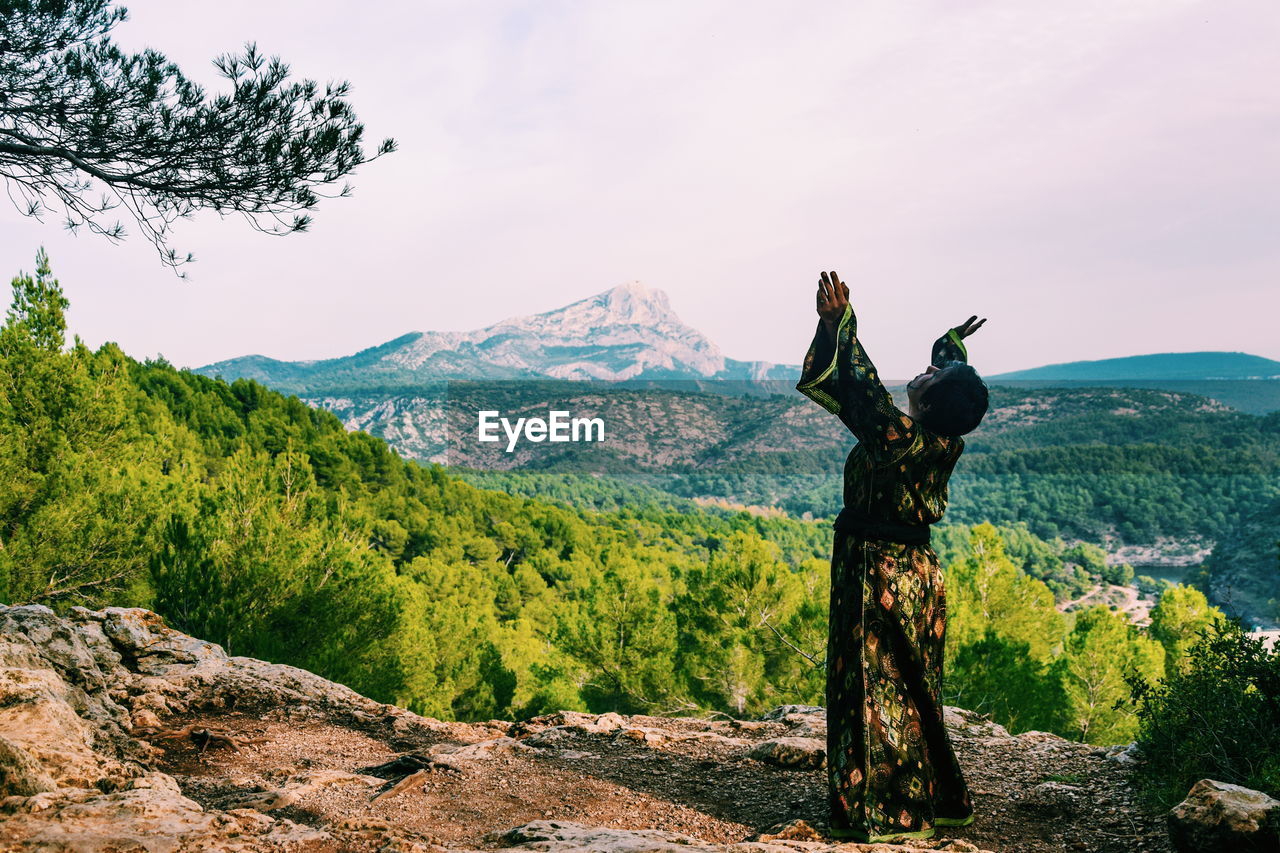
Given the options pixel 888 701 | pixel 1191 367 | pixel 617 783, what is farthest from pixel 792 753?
pixel 1191 367

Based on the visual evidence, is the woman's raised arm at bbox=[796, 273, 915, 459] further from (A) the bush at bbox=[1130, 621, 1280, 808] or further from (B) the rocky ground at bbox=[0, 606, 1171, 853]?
(A) the bush at bbox=[1130, 621, 1280, 808]

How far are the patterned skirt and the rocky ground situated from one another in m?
0.18

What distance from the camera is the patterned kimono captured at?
4.15 m

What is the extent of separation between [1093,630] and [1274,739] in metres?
7.75

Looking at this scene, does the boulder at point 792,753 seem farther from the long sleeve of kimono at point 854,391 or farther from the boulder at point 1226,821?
the long sleeve of kimono at point 854,391

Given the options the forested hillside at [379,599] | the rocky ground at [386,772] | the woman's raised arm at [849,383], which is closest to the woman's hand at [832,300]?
the woman's raised arm at [849,383]

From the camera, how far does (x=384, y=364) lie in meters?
180

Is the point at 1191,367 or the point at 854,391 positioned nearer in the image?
the point at 854,391

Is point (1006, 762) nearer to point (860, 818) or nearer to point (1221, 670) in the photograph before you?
point (1221, 670)

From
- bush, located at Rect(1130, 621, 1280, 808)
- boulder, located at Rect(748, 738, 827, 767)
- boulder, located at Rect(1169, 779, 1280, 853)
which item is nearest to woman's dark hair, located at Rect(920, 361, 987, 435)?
bush, located at Rect(1130, 621, 1280, 808)

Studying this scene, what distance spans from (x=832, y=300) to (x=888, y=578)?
1.52 m

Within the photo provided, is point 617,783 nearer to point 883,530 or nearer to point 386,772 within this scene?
point 386,772

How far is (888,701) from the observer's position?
165 inches

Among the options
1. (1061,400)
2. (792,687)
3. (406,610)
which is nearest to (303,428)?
(406,610)
